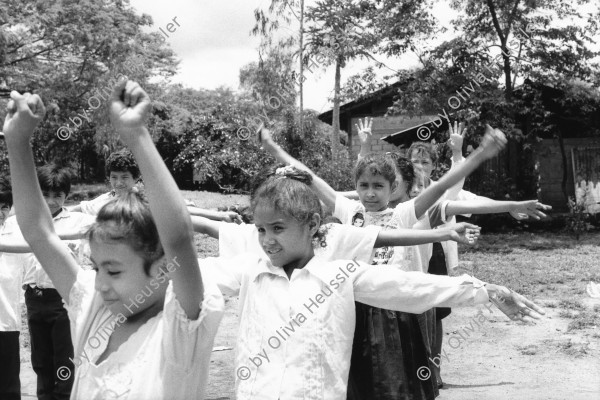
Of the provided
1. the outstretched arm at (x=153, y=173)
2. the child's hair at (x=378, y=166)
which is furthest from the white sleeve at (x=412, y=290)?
the child's hair at (x=378, y=166)

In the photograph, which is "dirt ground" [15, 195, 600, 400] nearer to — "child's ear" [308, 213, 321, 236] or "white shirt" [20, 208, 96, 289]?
"white shirt" [20, 208, 96, 289]

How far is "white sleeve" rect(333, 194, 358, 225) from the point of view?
12.6 ft

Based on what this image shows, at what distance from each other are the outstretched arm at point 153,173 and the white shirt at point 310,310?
0.64 metres

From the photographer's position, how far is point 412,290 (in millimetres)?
2295

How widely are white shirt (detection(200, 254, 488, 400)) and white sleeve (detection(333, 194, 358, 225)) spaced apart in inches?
55.6

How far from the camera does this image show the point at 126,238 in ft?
5.87

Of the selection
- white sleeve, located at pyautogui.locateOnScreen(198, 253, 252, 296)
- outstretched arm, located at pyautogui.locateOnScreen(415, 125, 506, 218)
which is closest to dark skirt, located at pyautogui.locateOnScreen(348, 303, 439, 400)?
white sleeve, located at pyautogui.locateOnScreen(198, 253, 252, 296)

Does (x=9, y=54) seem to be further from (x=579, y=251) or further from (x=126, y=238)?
(x=126, y=238)

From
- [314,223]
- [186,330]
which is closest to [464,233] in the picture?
[314,223]

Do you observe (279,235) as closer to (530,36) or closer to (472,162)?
(472,162)

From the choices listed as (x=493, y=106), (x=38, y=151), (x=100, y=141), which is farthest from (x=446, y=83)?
(x=38, y=151)

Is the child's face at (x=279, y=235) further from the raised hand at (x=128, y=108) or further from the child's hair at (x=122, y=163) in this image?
the child's hair at (x=122, y=163)

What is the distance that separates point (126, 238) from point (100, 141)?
63.4 feet

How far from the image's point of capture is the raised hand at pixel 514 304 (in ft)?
7.22
